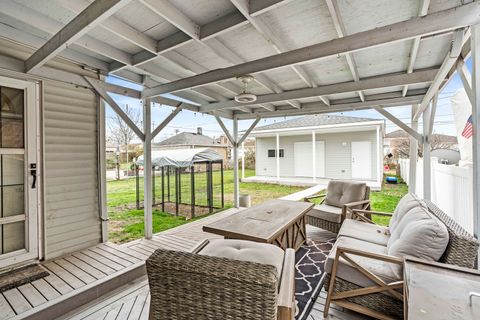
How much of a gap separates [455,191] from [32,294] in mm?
5750

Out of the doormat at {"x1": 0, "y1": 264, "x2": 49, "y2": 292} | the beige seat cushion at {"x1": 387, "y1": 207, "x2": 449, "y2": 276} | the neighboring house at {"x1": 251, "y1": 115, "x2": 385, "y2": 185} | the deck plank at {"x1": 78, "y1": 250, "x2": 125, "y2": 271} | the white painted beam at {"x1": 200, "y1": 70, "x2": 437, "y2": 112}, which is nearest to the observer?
the beige seat cushion at {"x1": 387, "y1": 207, "x2": 449, "y2": 276}

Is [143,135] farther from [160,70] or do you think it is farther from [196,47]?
[196,47]

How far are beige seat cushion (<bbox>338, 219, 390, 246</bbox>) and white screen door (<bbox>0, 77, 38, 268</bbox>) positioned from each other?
13.4ft

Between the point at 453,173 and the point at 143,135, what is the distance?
5.17m

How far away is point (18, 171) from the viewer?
119 inches

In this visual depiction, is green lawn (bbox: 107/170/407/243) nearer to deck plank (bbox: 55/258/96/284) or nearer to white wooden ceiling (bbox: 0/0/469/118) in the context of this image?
deck plank (bbox: 55/258/96/284)

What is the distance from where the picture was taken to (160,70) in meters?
3.78

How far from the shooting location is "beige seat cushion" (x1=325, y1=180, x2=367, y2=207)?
14.7 ft

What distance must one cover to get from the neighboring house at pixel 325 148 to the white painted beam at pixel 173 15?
29.2 ft

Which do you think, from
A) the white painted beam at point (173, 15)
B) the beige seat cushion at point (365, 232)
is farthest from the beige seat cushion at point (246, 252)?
the white painted beam at point (173, 15)

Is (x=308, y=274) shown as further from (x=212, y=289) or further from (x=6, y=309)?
(x=6, y=309)

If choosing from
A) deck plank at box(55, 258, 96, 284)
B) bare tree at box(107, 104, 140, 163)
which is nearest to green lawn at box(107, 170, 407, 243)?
deck plank at box(55, 258, 96, 284)

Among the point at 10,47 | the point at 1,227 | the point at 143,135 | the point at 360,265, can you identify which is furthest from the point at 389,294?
the point at 10,47

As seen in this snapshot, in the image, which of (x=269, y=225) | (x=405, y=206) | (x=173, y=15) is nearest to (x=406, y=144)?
(x=405, y=206)
